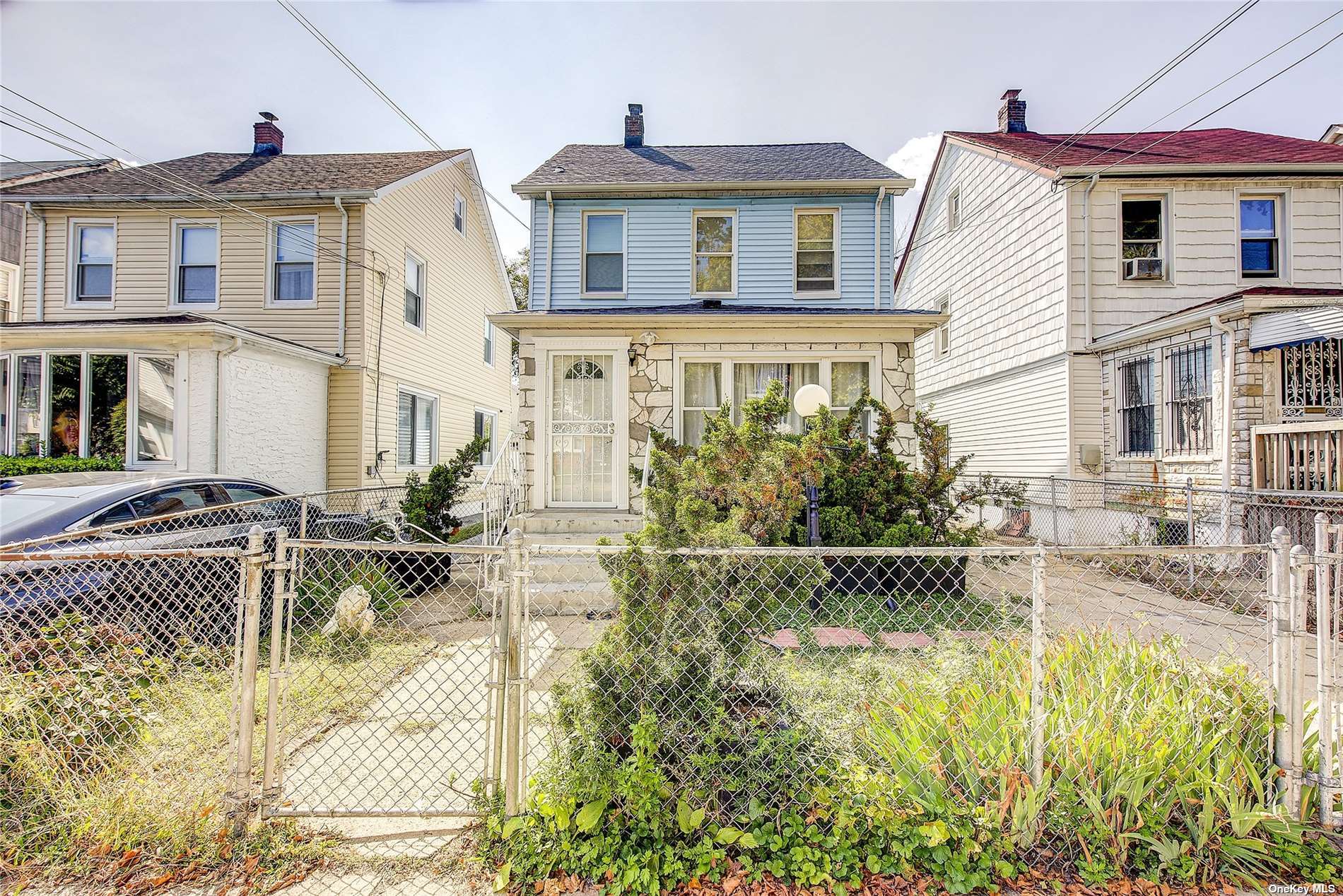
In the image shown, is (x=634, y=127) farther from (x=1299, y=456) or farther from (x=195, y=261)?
(x=1299, y=456)

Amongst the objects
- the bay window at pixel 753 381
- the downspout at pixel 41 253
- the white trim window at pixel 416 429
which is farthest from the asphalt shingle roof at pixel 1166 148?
the downspout at pixel 41 253

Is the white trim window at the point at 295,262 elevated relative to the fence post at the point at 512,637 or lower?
elevated

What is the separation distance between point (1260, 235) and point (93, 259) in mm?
20912

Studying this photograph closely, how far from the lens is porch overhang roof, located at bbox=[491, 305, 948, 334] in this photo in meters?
8.39

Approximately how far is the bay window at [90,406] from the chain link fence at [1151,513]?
38.6ft

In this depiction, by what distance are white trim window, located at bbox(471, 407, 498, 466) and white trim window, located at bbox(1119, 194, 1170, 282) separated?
1414 cm

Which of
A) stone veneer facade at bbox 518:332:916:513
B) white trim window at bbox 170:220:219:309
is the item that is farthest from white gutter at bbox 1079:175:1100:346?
white trim window at bbox 170:220:219:309

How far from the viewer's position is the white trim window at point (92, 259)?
10.8 meters

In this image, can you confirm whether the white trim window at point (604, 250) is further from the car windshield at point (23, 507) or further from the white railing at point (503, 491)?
the car windshield at point (23, 507)

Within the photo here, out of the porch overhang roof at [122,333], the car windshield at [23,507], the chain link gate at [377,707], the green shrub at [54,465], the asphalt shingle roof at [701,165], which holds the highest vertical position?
the asphalt shingle roof at [701,165]

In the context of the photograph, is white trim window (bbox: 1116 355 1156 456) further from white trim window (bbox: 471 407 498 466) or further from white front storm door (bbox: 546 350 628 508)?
white trim window (bbox: 471 407 498 466)

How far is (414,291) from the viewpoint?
12734 millimetres

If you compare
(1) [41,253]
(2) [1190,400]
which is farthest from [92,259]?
(2) [1190,400]

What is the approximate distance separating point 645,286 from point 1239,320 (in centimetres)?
847
